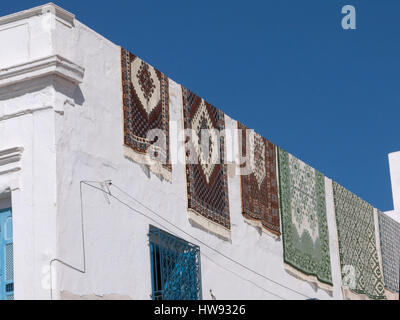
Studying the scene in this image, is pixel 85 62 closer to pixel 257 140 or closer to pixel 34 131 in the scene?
pixel 34 131

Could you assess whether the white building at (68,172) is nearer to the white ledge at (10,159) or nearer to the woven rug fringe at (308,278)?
the white ledge at (10,159)

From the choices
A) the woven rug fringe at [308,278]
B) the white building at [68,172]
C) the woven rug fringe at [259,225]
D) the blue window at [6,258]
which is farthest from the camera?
the woven rug fringe at [308,278]

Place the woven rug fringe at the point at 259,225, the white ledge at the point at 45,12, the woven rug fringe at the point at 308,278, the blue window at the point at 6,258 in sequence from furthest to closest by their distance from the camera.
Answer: the woven rug fringe at the point at 308,278, the woven rug fringe at the point at 259,225, the white ledge at the point at 45,12, the blue window at the point at 6,258

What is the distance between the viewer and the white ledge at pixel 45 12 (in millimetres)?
8586

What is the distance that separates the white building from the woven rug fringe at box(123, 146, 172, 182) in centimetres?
7

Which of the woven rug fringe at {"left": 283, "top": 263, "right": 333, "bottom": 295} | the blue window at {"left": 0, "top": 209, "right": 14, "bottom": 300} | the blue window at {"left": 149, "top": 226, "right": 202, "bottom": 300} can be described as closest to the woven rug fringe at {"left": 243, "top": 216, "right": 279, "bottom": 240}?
the woven rug fringe at {"left": 283, "top": 263, "right": 333, "bottom": 295}

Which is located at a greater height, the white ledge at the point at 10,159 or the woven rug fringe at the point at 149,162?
the woven rug fringe at the point at 149,162

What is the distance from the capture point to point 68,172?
27.3 feet

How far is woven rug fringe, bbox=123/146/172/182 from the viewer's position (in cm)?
929

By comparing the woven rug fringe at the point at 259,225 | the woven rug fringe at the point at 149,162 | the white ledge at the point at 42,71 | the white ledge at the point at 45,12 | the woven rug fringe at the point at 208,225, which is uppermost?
the white ledge at the point at 45,12

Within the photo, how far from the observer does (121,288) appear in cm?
873

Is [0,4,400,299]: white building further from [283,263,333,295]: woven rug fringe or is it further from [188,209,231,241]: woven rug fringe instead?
[283,263,333,295]: woven rug fringe

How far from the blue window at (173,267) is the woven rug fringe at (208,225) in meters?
Answer: 0.31

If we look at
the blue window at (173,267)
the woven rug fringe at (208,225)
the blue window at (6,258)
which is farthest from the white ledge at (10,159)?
the woven rug fringe at (208,225)
